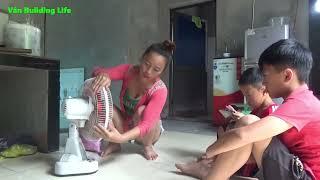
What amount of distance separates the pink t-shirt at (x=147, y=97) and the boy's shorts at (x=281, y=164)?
693 millimetres

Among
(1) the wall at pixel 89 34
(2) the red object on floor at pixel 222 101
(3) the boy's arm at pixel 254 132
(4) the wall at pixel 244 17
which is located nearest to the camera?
(3) the boy's arm at pixel 254 132

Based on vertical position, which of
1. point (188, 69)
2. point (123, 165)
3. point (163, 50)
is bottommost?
point (123, 165)

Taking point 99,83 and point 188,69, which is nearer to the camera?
point 99,83

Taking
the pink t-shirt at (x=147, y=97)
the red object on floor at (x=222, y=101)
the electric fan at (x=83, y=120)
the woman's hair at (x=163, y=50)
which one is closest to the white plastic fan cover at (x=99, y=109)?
the electric fan at (x=83, y=120)

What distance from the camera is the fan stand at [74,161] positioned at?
135cm

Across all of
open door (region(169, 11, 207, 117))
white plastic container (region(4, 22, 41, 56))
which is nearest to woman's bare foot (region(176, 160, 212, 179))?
white plastic container (region(4, 22, 41, 56))

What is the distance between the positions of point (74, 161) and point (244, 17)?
3083 millimetres

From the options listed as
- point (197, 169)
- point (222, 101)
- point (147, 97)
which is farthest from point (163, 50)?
point (222, 101)

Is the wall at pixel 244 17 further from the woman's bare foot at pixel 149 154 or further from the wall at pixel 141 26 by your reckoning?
the woman's bare foot at pixel 149 154

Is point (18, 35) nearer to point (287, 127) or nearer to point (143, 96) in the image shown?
point (143, 96)

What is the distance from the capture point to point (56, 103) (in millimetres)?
1897

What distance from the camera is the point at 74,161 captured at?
1364 millimetres

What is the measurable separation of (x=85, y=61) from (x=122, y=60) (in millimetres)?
537

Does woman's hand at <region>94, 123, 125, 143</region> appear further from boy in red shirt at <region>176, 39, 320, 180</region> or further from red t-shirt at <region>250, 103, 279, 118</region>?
red t-shirt at <region>250, 103, 279, 118</region>
